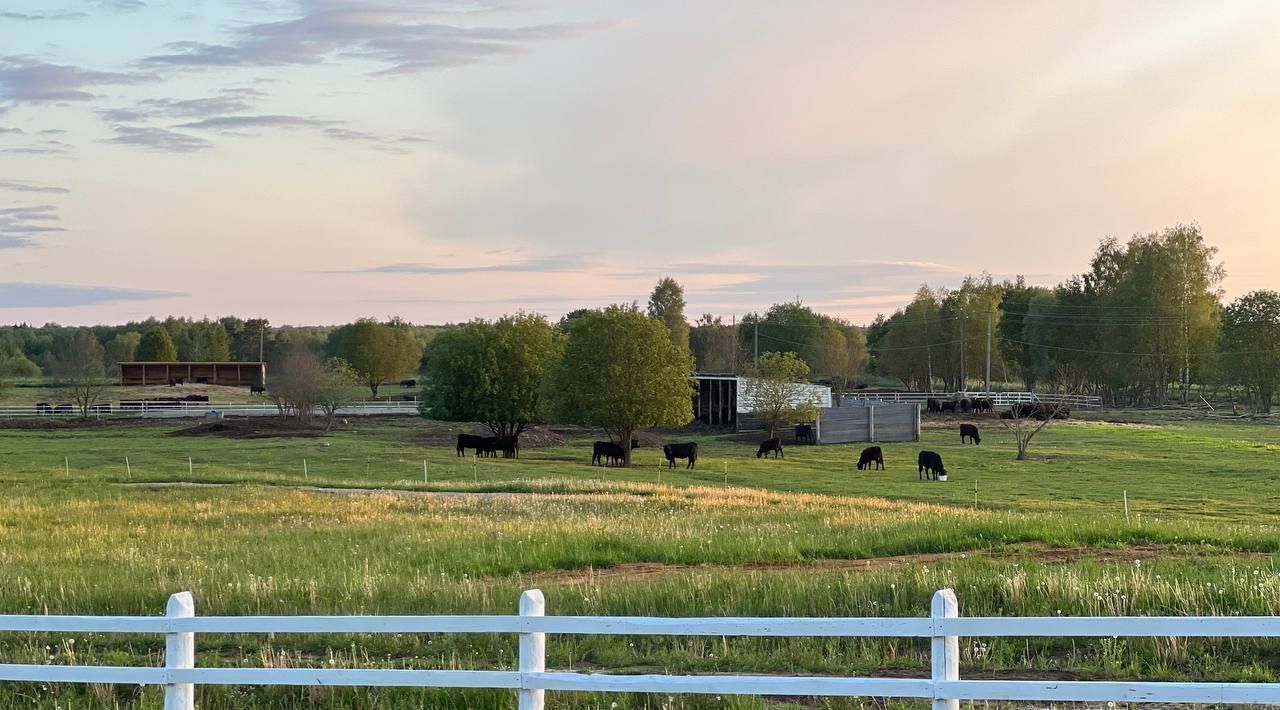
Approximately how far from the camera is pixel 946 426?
2881 inches

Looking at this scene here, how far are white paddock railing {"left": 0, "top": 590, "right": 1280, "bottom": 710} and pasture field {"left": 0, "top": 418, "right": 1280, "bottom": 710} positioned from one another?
1312 millimetres

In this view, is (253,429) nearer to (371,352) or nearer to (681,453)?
(681,453)

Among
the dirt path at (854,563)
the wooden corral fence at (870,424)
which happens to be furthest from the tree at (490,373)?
the dirt path at (854,563)

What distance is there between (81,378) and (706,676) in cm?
8652

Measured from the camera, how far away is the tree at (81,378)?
8219cm

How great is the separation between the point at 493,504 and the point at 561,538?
29.2 feet

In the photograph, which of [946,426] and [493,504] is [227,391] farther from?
[493,504]

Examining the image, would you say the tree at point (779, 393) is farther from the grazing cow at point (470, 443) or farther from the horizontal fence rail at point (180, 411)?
the horizontal fence rail at point (180, 411)

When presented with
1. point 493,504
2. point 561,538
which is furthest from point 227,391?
point 561,538

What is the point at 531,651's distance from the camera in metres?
6.83

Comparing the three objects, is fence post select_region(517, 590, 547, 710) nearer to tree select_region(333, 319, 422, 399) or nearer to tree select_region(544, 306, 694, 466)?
tree select_region(544, 306, 694, 466)

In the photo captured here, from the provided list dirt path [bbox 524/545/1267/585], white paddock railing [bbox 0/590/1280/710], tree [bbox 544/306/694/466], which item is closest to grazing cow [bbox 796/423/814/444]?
tree [bbox 544/306/694/466]

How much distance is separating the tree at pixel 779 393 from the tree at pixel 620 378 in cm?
1165

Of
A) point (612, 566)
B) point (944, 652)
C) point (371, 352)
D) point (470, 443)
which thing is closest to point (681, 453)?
point (470, 443)
